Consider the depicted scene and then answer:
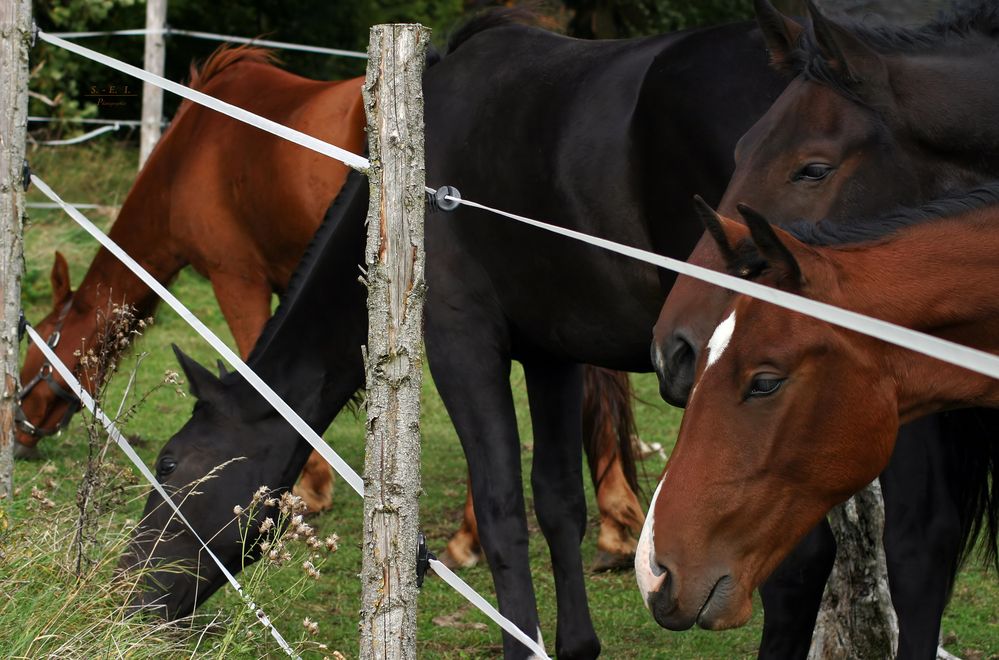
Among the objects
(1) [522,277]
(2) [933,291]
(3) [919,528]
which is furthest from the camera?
(1) [522,277]

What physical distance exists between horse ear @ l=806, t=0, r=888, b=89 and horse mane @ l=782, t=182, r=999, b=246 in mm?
505

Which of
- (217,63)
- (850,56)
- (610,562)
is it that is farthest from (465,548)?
(850,56)

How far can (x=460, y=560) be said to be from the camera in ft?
17.9

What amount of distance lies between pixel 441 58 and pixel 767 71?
4.34 feet

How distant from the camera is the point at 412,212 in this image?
2539mm

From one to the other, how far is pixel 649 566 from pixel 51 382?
4.73 m

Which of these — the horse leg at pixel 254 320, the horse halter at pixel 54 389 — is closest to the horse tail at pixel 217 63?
the horse leg at pixel 254 320

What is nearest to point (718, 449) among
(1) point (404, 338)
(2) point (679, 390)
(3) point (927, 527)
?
(2) point (679, 390)

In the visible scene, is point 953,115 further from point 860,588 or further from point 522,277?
point 860,588

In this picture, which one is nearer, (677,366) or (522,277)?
(677,366)

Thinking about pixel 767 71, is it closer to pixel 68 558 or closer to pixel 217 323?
pixel 68 558

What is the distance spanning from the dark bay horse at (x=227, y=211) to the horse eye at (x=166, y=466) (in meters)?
1.87

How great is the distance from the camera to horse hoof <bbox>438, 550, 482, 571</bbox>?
544cm

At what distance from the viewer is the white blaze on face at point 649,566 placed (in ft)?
7.90
